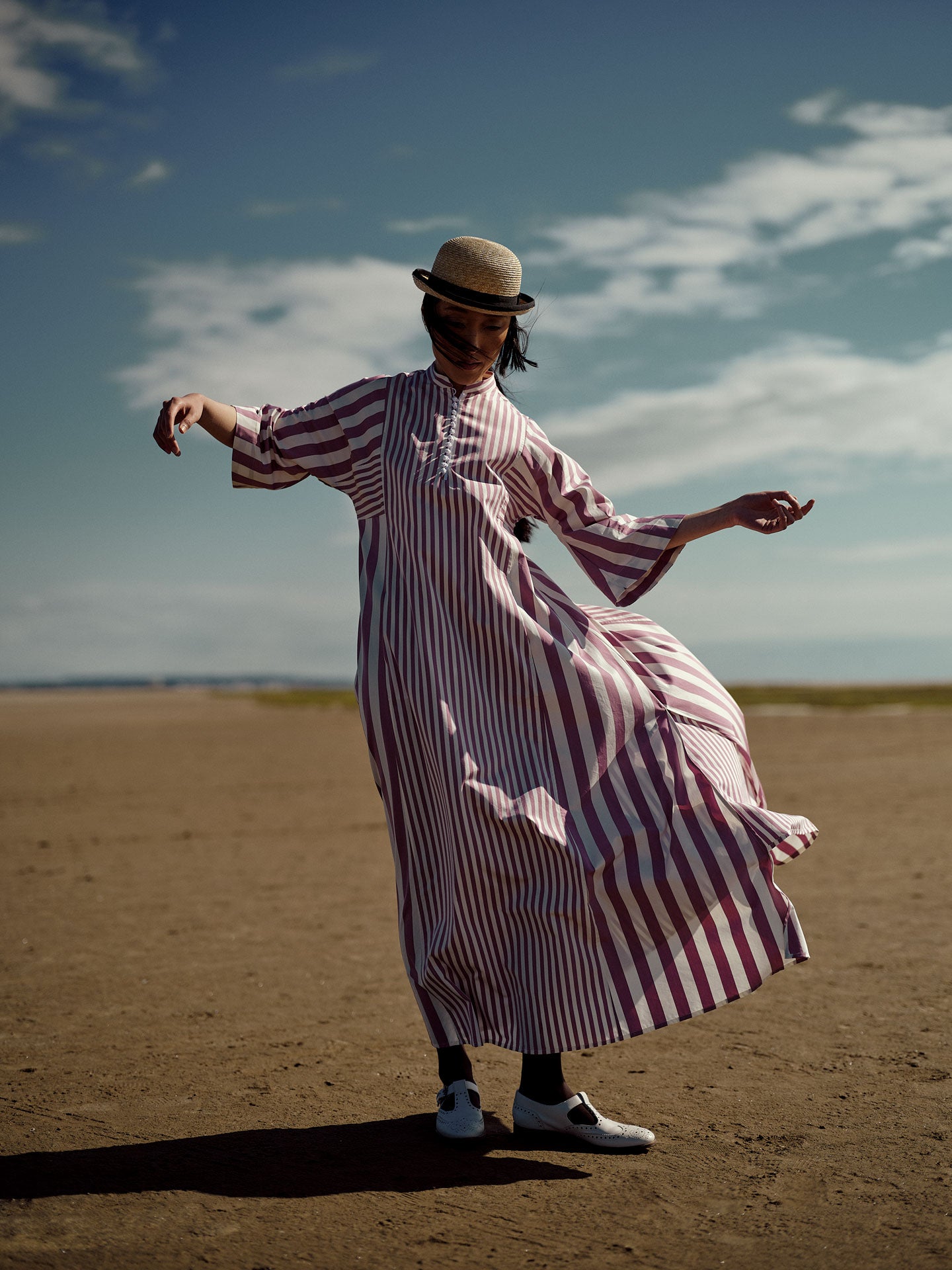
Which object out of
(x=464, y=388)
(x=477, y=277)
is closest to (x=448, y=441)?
(x=464, y=388)

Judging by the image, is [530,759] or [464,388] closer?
[530,759]

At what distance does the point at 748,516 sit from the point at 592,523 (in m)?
0.45

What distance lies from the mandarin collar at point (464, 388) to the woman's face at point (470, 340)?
0.02 metres

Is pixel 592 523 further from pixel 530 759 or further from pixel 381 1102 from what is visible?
pixel 381 1102

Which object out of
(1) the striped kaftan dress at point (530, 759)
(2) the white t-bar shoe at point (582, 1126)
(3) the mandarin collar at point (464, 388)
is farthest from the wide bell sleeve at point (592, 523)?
(2) the white t-bar shoe at point (582, 1126)

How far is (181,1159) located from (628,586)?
1963 millimetres

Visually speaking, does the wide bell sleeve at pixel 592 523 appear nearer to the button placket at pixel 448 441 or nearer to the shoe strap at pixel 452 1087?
the button placket at pixel 448 441

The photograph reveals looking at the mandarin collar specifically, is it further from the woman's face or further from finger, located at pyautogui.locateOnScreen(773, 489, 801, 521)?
finger, located at pyautogui.locateOnScreen(773, 489, 801, 521)

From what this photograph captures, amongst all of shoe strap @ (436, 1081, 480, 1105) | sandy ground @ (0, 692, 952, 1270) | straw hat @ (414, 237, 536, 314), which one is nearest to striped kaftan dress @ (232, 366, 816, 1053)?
shoe strap @ (436, 1081, 480, 1105)

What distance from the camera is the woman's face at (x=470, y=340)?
3217mm

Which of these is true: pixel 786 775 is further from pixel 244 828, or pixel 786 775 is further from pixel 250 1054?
pixel 250 1054

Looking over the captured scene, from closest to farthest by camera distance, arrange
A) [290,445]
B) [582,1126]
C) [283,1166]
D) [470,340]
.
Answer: [283,1166], [582,1126], [470,340], [290,445]

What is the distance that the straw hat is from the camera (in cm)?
317

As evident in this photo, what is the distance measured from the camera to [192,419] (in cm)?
316
